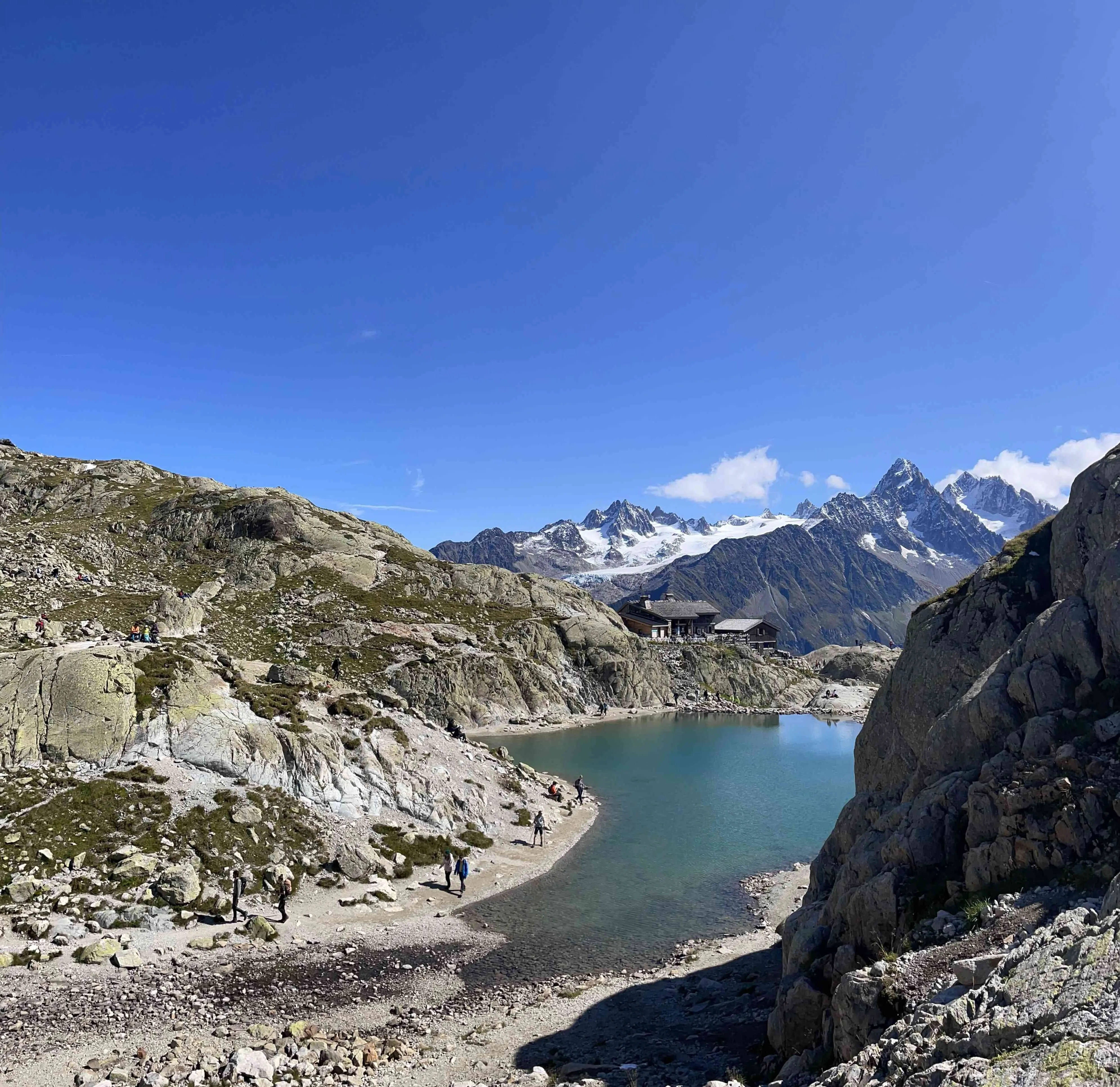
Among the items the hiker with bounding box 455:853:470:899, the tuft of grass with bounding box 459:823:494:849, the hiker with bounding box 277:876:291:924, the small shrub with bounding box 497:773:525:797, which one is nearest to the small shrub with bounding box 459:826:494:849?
the tuft of grass with bounding box 459:823:494:849

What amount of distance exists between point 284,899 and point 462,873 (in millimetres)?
10270

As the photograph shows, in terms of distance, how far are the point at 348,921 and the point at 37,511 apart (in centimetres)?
13567

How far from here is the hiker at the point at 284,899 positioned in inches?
1398

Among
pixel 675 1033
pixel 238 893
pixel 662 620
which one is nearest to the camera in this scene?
pixel 675 1033

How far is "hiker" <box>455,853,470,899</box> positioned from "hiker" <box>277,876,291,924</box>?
9.64m

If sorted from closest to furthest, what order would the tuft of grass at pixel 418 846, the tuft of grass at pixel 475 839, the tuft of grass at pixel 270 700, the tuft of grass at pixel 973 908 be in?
1. the tuft of grass at pixel 973 908
2. the tuft of grass at pixel 418 846
3. the tuft of grass at pixel 475 839
4. the tuft of grass at pixel 270 700

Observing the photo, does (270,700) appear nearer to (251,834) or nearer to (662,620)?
(251,834)

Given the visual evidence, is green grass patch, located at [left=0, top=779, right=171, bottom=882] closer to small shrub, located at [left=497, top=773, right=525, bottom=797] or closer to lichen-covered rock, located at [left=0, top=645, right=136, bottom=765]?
lichen-covered rock, located at [left=0, top=645, right=136, bottom=765]

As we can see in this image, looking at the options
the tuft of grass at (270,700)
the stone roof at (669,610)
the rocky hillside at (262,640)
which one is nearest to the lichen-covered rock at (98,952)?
the rocky hillside at (262,640)

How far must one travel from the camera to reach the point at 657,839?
5381 centimetres

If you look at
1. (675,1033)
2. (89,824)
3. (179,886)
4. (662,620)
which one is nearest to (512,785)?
(179,886)

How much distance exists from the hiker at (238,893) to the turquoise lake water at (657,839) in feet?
39.0

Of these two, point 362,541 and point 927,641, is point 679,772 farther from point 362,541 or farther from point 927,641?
point 362,541

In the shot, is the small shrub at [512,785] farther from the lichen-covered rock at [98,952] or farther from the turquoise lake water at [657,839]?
the lichen-covered rock at [98,952]
